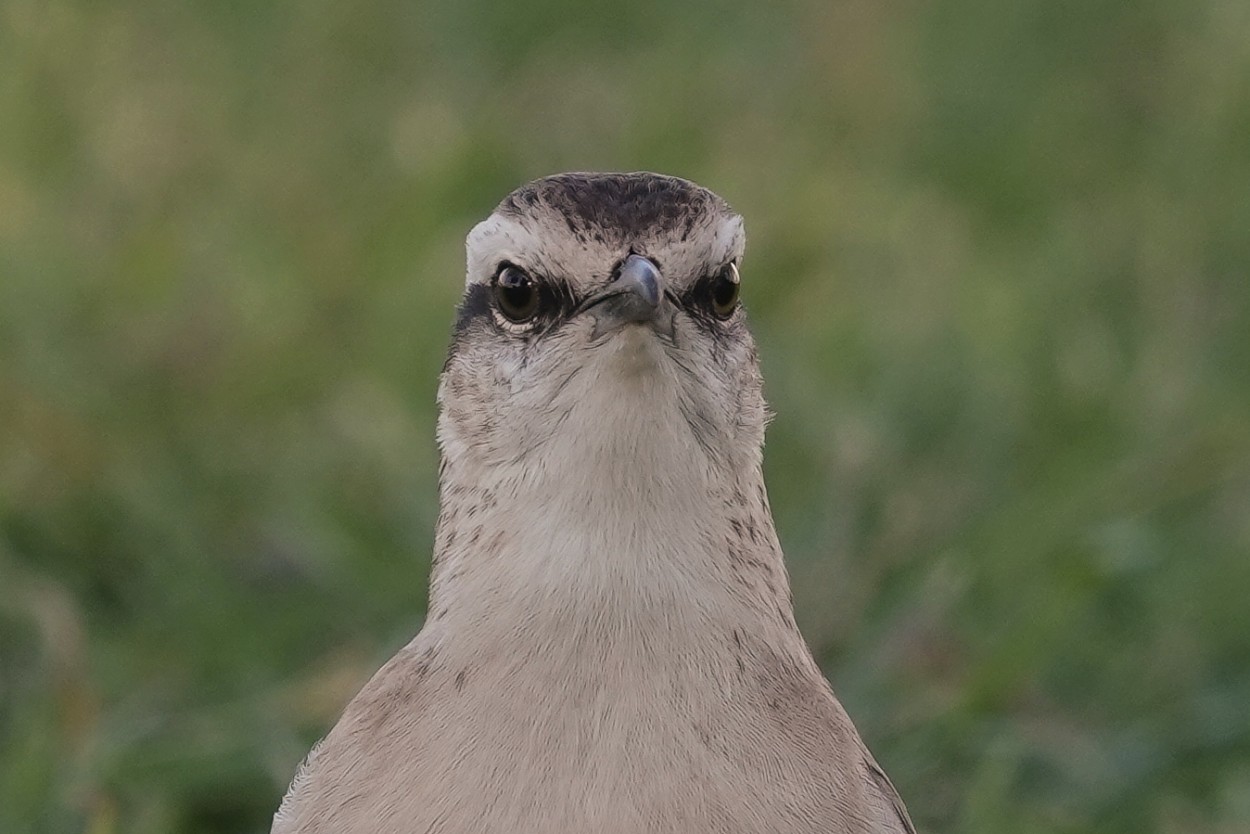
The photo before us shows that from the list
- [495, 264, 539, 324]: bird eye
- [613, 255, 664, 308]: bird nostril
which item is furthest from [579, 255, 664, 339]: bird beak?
[495, 264, 539, 324]: bird eye

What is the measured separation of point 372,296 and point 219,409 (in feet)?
2.42

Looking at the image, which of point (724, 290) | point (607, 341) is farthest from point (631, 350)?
point (724, 290)

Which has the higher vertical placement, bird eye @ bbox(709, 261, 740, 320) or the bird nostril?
bird eye @ bbox(709, 261, 740, 320)

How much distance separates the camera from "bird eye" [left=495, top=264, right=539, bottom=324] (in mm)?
3938

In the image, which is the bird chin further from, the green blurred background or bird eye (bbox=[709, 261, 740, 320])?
the green blurred background

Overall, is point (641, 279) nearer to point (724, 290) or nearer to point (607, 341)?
point (607, 341)

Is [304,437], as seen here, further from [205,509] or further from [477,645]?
[477,645]

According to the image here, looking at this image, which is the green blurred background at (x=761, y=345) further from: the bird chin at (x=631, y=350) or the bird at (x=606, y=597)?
the bird chin at (x=631, y=350)

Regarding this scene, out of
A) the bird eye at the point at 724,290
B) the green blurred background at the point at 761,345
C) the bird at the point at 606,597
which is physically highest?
the green blurred background at the point at 761,345

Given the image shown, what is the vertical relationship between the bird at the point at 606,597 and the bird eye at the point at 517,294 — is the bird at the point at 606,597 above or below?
below

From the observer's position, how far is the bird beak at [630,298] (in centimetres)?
368

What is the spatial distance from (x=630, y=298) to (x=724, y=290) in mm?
319

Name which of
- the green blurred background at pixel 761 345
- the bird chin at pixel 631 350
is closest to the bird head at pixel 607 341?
the bird chin at pixel 631 350

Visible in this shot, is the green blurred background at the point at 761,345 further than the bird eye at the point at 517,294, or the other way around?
the green blurred background at the point at 761,345
